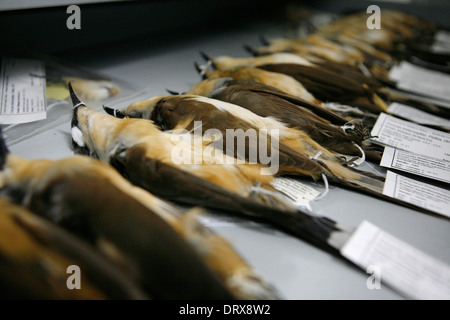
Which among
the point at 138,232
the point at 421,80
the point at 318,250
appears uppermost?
the point at 421,80

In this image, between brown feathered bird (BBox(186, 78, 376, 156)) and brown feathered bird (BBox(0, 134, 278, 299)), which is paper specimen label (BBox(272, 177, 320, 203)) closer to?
brown feathered bird (BBox(186, 78, 376, 156))

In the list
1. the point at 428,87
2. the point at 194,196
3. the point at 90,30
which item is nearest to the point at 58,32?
the point at 90,30

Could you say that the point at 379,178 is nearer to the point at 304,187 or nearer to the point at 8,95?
the point at 304,187

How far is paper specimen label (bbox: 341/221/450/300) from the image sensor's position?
0.68 m

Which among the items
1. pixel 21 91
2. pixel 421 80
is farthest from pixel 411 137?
pixel 21 91

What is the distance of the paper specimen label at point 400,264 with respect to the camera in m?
0.68

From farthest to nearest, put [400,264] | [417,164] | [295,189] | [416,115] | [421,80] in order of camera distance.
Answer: [421,80] < [416,115] < [417,164] < [295,189] < [400,264]

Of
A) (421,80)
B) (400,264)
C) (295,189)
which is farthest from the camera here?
(421,80)

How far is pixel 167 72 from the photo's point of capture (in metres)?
1.76

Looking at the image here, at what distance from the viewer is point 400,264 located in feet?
2.40

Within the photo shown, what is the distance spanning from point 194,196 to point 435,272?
55 centimetres

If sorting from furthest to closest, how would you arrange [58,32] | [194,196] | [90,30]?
1. [90,30]
2. [58,32]
3. [194,196]

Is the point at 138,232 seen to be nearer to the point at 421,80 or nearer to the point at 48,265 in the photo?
the point at 48,265
